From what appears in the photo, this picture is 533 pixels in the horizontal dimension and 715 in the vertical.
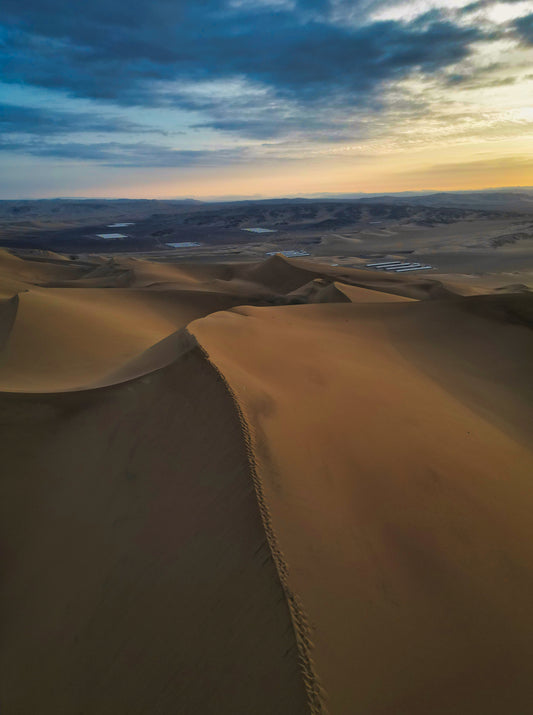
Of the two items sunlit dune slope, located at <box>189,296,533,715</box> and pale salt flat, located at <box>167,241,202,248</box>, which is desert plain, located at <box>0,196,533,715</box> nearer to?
sunlit dune slope, located at <box>189,296,533,715</box>

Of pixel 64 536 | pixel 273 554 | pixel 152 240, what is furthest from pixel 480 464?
pixel 152 240

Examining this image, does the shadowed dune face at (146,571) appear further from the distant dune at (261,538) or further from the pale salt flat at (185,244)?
the pale salt flat at (185,244)

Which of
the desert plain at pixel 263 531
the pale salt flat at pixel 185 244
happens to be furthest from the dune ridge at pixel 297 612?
the pale salt flat at pixel 185 244

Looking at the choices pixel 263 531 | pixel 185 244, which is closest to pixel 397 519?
pixel 263 531

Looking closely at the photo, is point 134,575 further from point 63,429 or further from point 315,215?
point 315,215

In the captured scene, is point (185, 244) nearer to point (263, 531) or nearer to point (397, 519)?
point (397, 519)
